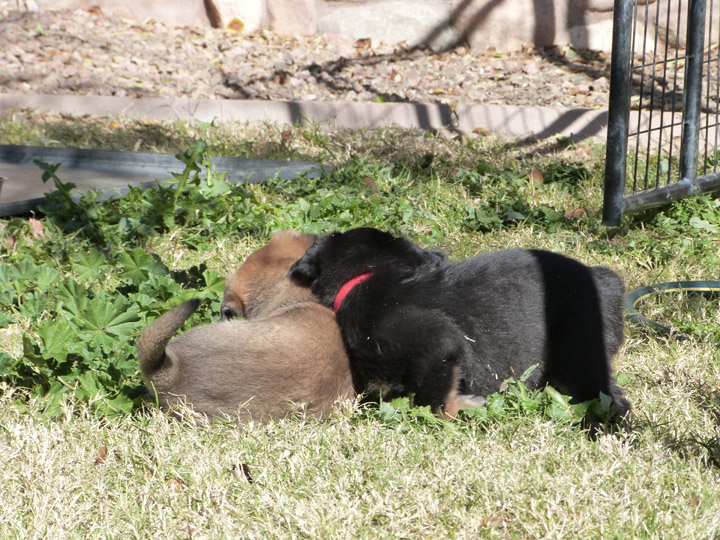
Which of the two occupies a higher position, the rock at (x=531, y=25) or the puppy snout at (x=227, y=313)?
the rock at (x=531, y=25)

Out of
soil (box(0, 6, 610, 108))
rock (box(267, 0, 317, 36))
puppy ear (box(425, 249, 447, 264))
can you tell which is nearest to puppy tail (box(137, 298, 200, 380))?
puppy ear (box(425, 249, 447, 264))

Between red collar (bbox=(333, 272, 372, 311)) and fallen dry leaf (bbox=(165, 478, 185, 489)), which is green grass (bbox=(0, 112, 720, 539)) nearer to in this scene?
fallen dry leaf (bbox=(165, 478, 185, 489))

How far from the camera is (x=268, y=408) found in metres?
2.76

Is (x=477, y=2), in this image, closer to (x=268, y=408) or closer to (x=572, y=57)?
(x=572, y=57)

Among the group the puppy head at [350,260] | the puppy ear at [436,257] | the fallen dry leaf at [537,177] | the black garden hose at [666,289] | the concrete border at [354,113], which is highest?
the puppy head at [350,260]

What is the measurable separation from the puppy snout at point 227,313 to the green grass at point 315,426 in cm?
29

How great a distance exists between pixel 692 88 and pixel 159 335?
3.35 m

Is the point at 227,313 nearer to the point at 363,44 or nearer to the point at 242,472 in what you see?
the point at 242,472

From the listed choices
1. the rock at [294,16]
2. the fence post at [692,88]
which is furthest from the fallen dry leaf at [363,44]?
the fence post at [692,88]

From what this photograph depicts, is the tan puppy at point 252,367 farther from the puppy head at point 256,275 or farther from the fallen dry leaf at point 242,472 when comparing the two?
the puppy head at point 256,275

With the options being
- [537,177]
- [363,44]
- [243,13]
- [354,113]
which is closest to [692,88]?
[537,177]

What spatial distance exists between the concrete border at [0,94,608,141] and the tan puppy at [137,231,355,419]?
4.29 meters

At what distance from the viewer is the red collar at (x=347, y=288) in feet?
9.83

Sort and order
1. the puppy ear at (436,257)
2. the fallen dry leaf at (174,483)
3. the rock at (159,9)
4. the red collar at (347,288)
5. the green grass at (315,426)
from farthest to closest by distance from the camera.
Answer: the rock at (159,9) < the puppy ear at (436,257) < the red collar at (347,288) < the fallen dry leaf at (174,483) < the green grass at (315,426)
